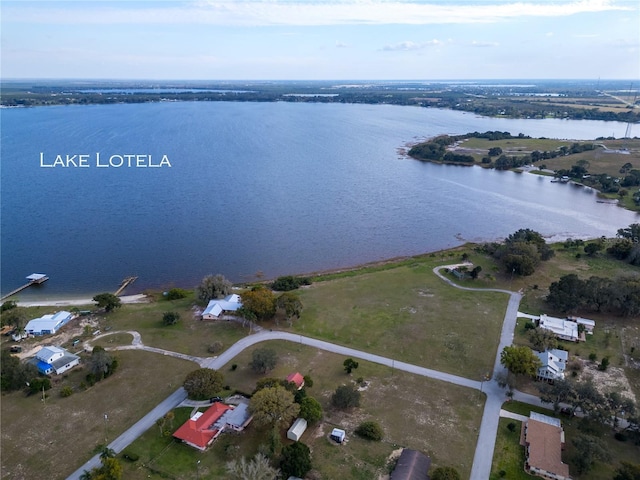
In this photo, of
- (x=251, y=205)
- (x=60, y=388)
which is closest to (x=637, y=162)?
(x=251, y=205)

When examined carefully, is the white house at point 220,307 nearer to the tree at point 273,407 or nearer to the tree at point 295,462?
the tree at point 273,407

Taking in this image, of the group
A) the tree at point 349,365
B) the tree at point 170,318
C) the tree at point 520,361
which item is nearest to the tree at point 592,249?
the tree at point 520,361

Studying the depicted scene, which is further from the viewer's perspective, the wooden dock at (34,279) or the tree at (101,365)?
the wooden dock at (34,279)

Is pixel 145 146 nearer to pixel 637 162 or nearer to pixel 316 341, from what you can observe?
pixel 316 341

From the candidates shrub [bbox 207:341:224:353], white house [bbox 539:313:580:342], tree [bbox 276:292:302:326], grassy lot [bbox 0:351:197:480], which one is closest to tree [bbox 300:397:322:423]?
grassy lot [bbox 0:351:197:480]

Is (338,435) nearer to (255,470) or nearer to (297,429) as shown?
(297,429)
